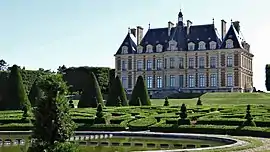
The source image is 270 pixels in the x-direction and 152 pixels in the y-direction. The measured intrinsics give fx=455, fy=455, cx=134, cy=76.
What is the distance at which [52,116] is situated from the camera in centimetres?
916

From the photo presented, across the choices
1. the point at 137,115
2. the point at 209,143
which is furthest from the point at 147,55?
the point at 209,143

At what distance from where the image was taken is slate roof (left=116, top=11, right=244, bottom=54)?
54969mm

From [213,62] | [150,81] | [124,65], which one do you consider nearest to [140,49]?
[124,65]

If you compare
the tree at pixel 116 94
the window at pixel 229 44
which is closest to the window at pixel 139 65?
the window at pixel 229 44

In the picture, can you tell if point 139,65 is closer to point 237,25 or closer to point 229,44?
point 229,44

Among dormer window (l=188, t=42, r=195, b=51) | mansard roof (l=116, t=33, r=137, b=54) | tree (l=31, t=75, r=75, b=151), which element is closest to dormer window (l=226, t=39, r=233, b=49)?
dormer window (l=188, t=42, r=195, b=51)

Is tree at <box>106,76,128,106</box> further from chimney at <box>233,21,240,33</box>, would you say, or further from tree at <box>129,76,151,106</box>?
chimney at <box>233,21,240,33</box>

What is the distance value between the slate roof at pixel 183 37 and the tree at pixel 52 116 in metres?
46.6

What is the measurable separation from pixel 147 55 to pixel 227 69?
10529 mm

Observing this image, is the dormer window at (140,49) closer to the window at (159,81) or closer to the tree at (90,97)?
the window at (159,81)

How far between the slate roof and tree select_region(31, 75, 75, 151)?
1835 inches

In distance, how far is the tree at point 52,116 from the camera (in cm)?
902

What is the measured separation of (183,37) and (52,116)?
49444 millimetres

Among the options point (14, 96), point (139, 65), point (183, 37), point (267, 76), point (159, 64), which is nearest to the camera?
point (14, 96)
